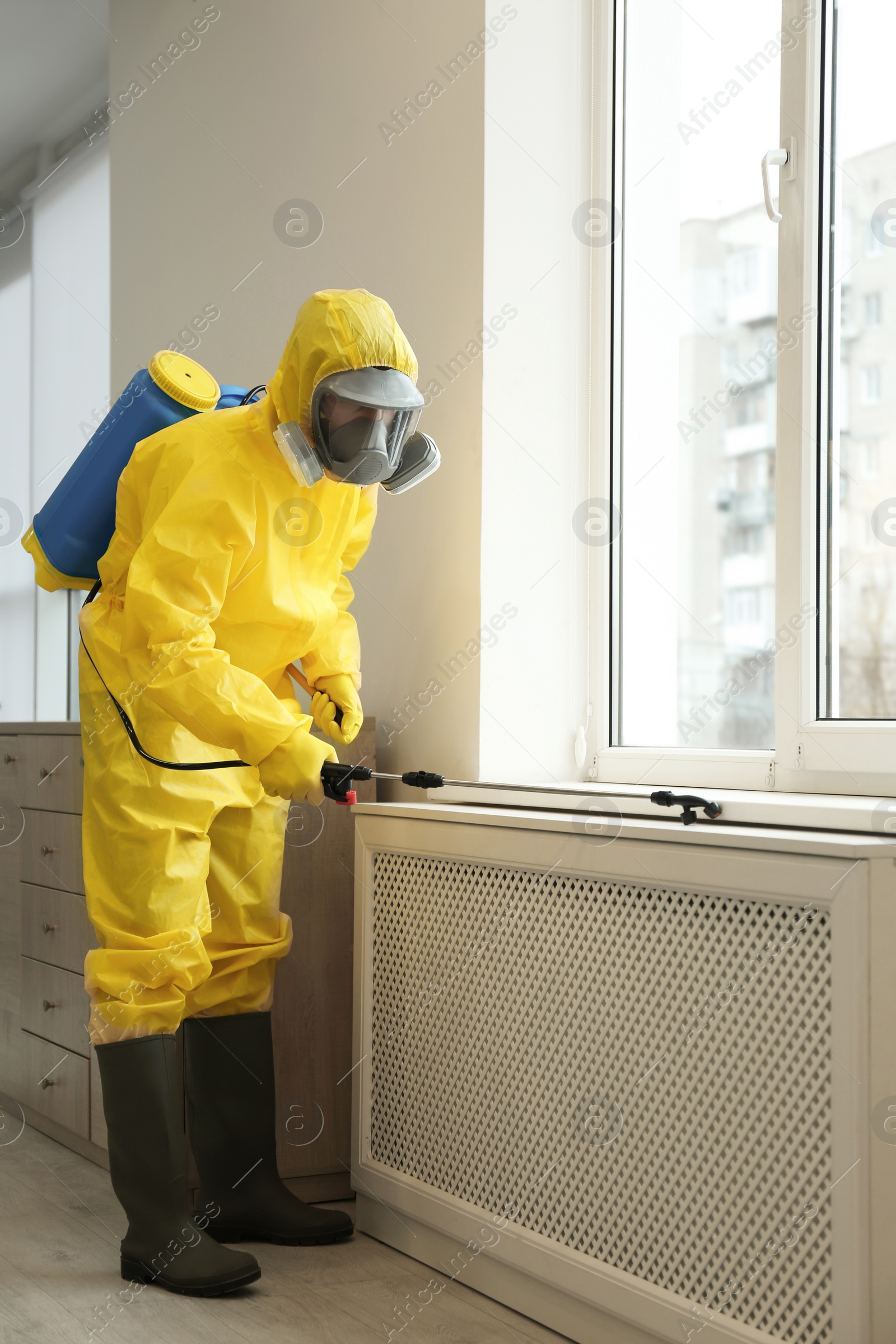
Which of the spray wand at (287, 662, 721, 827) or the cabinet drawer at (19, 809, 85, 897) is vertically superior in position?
the spray wand at (287, 662, 721, 827)

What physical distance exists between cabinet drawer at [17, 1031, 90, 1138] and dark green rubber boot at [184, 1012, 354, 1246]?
0.45m

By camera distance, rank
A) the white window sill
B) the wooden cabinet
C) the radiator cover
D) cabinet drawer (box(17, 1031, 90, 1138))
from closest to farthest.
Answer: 1. the radiator cover
2. the white window sill
3. the wooden cabinet
4. cabinet drawer (box(17, 1031, 90, 1138))

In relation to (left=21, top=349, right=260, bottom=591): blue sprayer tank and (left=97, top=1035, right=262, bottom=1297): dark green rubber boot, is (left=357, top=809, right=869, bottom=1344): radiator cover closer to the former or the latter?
(left=97, top=1035, right=262, bottom=1297): dark green rubber boot

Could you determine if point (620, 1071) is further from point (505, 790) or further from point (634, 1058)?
point (505, 790)

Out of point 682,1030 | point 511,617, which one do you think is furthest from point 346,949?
point 682,1030

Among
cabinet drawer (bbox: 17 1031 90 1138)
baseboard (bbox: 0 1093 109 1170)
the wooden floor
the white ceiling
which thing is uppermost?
the white ceiling

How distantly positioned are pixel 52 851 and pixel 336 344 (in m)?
1.43

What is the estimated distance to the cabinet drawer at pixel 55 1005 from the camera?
243cm

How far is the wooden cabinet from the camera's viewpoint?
2.24 metres

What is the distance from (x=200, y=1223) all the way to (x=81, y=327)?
3914 mm

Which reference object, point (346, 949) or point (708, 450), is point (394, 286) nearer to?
point (346, 949)

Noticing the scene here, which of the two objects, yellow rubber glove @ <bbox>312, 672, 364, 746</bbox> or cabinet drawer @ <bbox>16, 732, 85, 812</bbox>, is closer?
yellow rubber glove @ <bbox>312, 672, 364, 746</bbox>

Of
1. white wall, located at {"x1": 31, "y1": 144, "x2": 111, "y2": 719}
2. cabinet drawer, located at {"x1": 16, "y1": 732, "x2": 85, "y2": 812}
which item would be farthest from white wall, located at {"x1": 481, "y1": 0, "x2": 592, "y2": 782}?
A: white wall, located at {"x1": 31, "y1": 144, "x2": 111, "y2": 719}

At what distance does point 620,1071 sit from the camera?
5.26 ft
